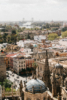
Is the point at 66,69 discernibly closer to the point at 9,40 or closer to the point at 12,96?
the point at 12,96

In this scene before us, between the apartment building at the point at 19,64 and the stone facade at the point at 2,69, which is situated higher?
the stone facade at the point at 2,69

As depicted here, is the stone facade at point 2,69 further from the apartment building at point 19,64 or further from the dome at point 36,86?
the dome at point 36,86

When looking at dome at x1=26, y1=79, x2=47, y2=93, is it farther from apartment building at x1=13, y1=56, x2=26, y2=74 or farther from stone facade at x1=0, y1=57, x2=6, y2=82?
apartment building at x1=13, y1=56, x2=26, y2=74

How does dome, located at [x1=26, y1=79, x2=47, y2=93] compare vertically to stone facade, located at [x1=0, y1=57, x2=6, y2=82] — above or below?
above

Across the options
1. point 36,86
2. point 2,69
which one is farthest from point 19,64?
point 36,86

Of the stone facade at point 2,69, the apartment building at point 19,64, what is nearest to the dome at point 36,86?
the stone facade at point 2,69

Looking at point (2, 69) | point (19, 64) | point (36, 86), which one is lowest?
point (19, 64)

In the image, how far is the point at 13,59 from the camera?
42.2 meters

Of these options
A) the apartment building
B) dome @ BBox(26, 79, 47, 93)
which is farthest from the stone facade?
dome @ BBox(26, 79, 47, 93)

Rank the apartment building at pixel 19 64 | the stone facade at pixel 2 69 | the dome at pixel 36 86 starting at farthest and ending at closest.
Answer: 1. the apartment building at pixel 19 64
2. the stone facade at pixel 2 69
3. the dome at pixel 36 86

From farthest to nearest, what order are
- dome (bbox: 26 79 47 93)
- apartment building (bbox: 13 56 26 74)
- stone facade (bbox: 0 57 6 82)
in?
1. apartment building (bbox: 13 56 26 74)
2. stone facade (bbox: 0 57 6 82)
3. dome (bbox: 26 79 47 93)

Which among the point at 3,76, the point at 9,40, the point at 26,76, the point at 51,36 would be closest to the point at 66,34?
the point at 51,36

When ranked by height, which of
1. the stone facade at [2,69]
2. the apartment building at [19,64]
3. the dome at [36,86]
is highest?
the dome at [36,86]

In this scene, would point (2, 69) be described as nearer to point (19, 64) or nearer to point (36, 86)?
point (19, 64)
